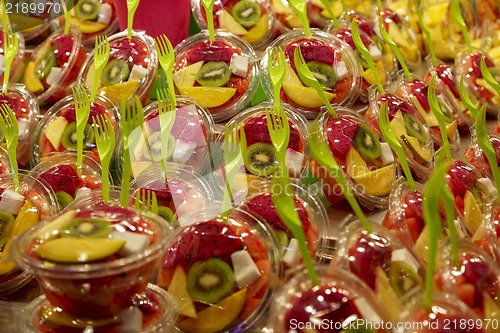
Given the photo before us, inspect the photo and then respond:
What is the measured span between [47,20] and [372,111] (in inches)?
59.1

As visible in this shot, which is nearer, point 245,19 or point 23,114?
point 23,114

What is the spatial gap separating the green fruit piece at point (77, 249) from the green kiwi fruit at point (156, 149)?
0.68 m

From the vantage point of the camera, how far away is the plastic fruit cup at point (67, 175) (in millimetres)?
1927

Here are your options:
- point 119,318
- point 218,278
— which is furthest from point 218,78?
point 119,318

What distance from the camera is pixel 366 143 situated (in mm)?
2020

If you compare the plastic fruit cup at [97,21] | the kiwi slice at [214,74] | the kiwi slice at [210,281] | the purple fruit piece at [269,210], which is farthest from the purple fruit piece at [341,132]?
the plastic fruit cup at [97,21]

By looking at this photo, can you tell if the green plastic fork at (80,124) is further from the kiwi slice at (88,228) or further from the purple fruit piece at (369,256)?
the purple fruit piece at (369,256)

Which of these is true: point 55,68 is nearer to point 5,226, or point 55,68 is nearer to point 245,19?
point 245,19

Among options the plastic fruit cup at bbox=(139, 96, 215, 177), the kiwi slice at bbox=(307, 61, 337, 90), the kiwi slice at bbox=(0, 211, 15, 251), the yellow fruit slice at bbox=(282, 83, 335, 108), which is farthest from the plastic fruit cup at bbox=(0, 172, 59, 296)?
the kiwi slice at bbox=(307, 61, 337, 90)

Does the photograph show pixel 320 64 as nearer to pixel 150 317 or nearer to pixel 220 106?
pixel 220 106

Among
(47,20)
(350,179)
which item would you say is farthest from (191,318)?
(47,20)

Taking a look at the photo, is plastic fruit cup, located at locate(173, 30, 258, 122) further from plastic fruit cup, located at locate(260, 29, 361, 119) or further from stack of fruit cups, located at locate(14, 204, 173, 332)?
stack of fruit cups, located at locate(14, 204, 173, 332)

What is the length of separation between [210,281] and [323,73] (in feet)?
3.56

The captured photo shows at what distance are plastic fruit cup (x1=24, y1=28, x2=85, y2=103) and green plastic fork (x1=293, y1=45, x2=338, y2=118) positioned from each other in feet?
2.84
